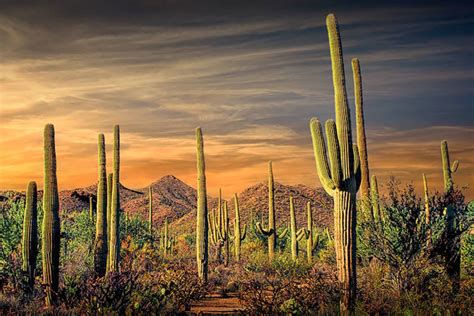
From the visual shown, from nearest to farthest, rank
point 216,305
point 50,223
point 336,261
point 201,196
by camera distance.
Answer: point 50,223, point 336,261, point 216,305, point 201,196

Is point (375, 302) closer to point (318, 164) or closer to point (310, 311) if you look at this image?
point (310, 311)

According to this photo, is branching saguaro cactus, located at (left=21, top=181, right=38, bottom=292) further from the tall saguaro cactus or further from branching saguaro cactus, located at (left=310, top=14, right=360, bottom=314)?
the tall saguaro cactus

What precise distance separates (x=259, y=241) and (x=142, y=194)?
61.4 m

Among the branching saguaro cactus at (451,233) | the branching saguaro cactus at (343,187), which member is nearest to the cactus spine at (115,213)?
the branching saguaro cactus at (343,187)

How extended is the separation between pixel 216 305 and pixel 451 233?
24.9ft

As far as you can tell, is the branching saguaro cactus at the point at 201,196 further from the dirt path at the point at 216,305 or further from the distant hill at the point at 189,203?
the distant hill at the point at 189,203

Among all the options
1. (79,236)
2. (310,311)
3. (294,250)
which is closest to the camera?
(310,311)

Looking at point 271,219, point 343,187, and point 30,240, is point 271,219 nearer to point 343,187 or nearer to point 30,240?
point 30,240

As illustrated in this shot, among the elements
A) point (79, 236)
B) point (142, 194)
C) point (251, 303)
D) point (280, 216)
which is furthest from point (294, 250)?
point (142, 194)

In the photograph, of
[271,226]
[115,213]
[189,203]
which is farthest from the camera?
[189,203]

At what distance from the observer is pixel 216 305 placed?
17.7 m

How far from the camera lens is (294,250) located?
2880 centimetres

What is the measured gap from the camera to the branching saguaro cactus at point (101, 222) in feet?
68.9

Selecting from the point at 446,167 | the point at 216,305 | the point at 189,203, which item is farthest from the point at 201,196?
the point at 189,203
